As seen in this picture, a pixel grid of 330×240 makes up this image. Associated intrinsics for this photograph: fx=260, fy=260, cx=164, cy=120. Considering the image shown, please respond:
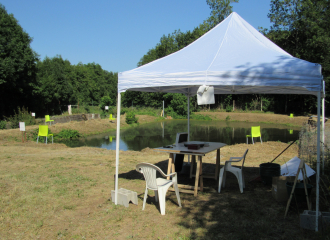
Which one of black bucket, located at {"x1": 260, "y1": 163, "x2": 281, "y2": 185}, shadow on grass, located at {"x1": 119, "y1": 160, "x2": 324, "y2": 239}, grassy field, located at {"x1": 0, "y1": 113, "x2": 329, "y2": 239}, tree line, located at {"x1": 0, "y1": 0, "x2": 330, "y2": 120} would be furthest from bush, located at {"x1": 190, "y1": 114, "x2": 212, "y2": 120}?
shadow on grass, located at {"x1": 119, "y1": 160, "x2": 324, "y2": 239}

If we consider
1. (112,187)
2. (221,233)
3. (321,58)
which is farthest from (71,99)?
(221,233)

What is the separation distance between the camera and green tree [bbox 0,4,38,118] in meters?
21.0

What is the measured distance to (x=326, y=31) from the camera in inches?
976

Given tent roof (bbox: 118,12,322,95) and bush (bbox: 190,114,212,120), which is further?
bush (bbox: 190,114,212,120)

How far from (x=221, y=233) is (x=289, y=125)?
2387cm

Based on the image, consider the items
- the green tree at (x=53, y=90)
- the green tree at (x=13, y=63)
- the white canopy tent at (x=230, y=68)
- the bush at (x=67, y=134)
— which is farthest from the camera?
the green tree at (x=53, y=90)

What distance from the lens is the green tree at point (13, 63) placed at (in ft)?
68.8

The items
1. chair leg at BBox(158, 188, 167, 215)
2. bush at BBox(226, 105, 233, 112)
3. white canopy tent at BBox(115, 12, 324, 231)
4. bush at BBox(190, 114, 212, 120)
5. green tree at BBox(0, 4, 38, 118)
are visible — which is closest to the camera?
white canopy tent at BBox(115, 12, 324, 231)

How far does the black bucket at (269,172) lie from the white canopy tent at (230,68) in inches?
63.5

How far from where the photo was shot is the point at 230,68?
3.74 meters

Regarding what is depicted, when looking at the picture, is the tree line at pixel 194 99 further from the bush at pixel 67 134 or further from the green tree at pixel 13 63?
the bush at pixel 67 134

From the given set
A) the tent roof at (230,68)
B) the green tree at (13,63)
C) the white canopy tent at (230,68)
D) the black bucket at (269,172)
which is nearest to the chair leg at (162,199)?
the white canopy tent at (230,68)

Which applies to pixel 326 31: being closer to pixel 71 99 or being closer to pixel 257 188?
pixel 257 188

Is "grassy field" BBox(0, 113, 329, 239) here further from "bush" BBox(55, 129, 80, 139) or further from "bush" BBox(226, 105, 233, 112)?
"bush" BBox(226, 105, 233, 112)
